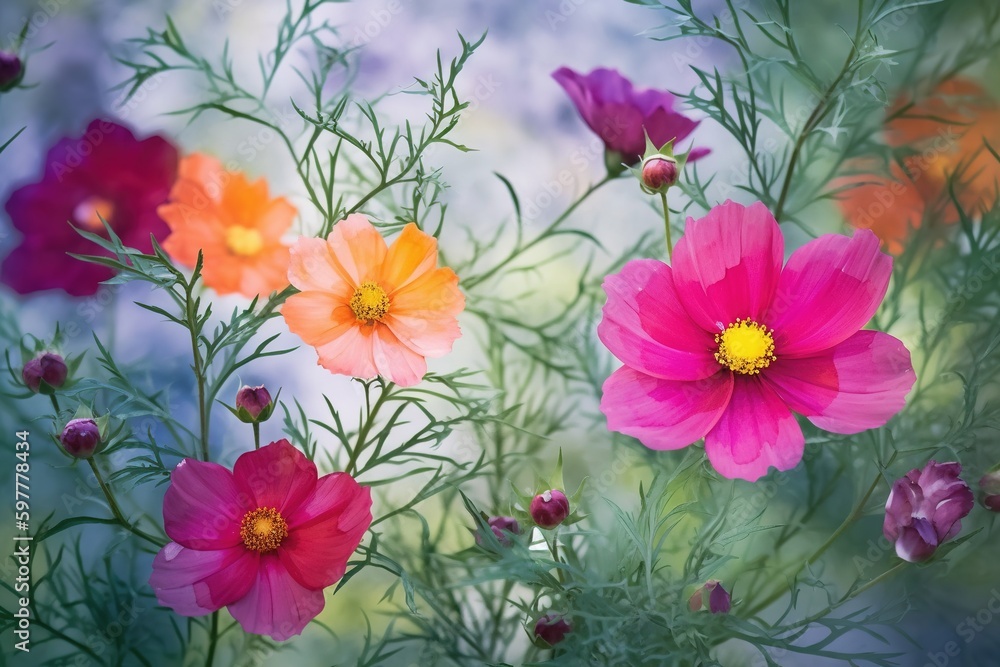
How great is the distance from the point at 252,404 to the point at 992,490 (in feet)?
1.50

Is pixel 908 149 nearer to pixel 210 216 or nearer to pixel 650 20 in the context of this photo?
pixel 650 20

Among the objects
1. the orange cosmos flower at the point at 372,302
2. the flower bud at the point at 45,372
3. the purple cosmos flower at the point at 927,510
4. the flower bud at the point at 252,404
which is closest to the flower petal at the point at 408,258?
the orange cosmos flower at the point at 372,302

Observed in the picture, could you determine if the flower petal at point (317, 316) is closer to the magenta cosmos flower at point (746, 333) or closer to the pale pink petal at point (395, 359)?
the pale pink petal at point (395, 359)

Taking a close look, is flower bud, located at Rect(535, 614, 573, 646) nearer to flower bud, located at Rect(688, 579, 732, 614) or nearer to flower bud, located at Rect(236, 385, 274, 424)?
flower bud, located at Rect(688, 579, 732, 614)

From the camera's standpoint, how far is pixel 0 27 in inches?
31.2

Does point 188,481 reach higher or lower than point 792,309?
lower

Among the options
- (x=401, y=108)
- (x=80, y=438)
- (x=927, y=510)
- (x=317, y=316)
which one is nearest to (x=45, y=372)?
(x=80, y=438)

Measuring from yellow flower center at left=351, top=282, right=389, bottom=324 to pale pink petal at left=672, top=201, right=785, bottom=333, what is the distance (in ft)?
0.63

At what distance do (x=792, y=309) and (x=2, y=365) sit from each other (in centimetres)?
62

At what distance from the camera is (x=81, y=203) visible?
739 millimetres

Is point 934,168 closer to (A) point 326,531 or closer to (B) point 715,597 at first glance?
(B) point 715,597

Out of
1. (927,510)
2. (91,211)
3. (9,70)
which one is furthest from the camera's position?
(91,211)

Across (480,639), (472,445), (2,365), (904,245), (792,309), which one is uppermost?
(904,245)

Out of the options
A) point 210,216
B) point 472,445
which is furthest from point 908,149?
point 210,216
